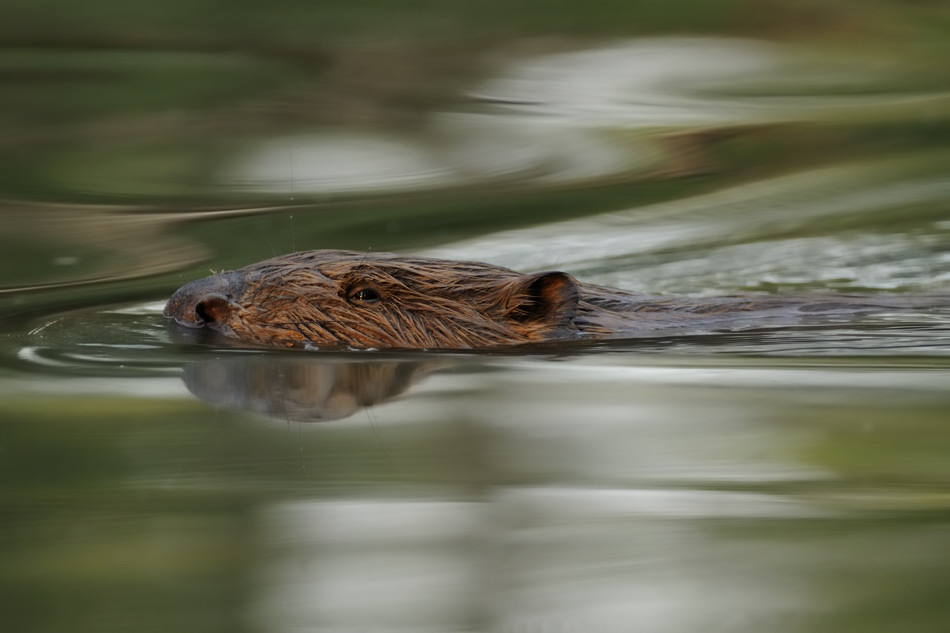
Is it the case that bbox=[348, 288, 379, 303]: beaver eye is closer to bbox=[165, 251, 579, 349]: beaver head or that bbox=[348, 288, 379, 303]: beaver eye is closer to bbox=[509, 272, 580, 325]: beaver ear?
bbox=[165, 251, 579, 349]: beaver head

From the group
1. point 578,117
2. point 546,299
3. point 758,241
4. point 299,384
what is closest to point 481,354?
point 546,299

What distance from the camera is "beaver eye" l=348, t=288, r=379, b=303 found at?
5473mm

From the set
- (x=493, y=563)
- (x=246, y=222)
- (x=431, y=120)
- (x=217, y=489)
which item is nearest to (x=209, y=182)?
(x=246, y=222)

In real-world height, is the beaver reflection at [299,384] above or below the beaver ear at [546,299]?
below

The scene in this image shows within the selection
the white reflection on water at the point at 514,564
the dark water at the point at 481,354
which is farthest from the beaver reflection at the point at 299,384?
the white reflection on water at the point at 514,564

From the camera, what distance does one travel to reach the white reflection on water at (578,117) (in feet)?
30.1

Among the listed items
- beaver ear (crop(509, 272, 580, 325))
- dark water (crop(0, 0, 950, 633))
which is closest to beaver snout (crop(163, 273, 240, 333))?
dark water (crop(0, 0, 950, 633))

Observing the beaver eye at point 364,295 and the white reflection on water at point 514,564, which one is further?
the beaver eye at point 364,295

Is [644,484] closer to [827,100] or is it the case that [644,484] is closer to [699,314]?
[699,314]

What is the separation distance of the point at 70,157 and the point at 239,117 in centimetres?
112

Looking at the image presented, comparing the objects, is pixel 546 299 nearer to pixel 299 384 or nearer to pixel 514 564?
pixel 299 384

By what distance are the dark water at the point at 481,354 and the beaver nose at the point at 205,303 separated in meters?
0.14

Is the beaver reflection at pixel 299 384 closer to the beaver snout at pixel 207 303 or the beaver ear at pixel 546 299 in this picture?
the beaver snout at pixel 207 303

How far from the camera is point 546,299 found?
550cm
